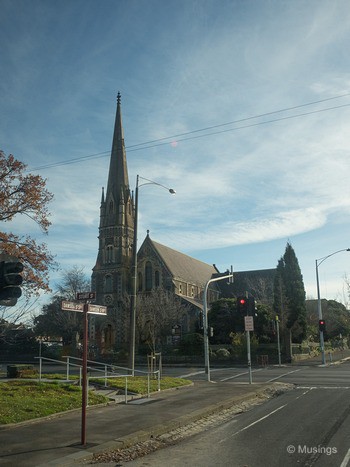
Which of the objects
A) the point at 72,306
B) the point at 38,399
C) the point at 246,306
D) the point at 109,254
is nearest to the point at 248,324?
the point at 246,306

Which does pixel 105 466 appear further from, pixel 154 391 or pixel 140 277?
pixel 140 277

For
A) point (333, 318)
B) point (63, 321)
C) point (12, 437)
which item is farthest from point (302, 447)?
point (333, 318)

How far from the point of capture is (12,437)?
9.20 meters

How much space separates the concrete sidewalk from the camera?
793 centimetres

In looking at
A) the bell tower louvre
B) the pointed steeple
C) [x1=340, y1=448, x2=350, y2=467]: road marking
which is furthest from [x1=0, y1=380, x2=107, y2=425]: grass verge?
the pointed steeple

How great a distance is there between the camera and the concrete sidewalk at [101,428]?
7926mm

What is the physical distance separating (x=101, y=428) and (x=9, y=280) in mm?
4455

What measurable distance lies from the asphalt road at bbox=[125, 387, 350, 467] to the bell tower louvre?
50681 mm

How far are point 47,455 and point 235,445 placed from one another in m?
3.44

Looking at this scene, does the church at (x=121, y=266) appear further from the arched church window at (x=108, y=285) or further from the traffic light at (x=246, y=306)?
the traffic light at (x=246, y=306)

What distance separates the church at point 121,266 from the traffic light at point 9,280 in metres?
51.2

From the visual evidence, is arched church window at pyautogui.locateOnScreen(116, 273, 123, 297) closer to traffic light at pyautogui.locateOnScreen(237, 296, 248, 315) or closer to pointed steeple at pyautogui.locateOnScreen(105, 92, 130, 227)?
pointed steeple at pyautogui.locateOnScreen(105, 92, 130, 227)

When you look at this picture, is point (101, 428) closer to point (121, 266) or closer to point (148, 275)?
point (148, 275)

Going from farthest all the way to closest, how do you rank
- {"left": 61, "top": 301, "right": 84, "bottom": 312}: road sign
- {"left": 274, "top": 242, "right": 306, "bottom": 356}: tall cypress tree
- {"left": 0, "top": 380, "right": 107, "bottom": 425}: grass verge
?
{"left": 274, "top": 242, "right": 306, "bottom": 356}: tall cypress tree, {"left": 0, "top": 380, "right": 107, "bottom": 425}: grass verge, {"left": 61, "top": 301, "right": 84, "bottom": 312}: road sign
